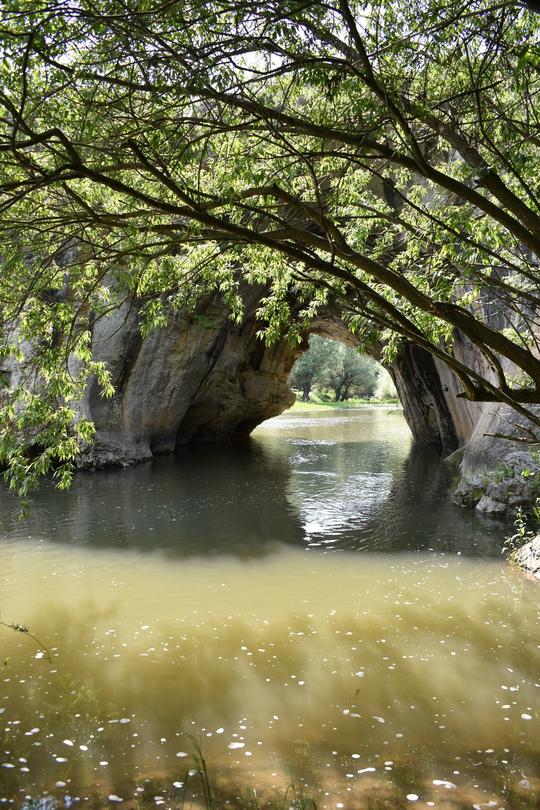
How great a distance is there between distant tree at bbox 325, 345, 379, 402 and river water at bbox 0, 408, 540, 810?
149 ft

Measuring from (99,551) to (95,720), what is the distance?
5223mm

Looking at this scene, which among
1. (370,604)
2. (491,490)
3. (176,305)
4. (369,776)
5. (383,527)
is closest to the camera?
(369,776)

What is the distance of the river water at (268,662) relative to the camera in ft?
14.6

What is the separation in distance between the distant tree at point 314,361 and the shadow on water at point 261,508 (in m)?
33.0

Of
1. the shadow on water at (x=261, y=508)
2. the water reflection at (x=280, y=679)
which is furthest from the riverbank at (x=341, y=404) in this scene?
the water reflection at (x=280, y=679)

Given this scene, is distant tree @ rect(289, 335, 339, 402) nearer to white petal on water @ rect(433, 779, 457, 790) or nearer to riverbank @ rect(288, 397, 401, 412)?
riverbank @ rect(288, 397, 401, 412)

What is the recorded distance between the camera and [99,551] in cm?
1028

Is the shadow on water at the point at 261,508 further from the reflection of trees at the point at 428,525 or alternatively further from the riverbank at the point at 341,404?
the riverbank at the point at 341,404

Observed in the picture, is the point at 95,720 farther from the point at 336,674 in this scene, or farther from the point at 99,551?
the point at 99,551

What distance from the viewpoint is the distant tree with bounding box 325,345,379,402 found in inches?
2281

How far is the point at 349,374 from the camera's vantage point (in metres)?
60.2

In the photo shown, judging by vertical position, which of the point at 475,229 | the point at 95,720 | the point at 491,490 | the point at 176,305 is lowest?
the point at 95,720

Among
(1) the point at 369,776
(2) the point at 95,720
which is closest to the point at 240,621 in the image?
(2) the point at 95,720

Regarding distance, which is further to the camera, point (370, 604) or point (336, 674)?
point (370, 604)
